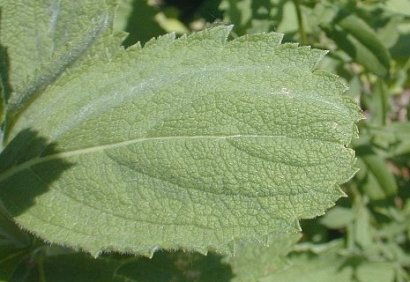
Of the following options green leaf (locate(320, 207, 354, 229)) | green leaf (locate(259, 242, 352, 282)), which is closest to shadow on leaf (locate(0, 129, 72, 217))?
green leaf (locate(259, 242, 352, 282))

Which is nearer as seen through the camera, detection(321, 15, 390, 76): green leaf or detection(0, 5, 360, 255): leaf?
detection(0, 5, 360, 255): leaf

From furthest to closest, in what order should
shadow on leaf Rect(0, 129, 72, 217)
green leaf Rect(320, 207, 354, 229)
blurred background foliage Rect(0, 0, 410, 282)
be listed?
green leaf Rect(320, 207, 354, 229) → blurred background foliage Rect(0, 0, 410, 282) → shadow on leaf Rect(0, 129, 72, 217)

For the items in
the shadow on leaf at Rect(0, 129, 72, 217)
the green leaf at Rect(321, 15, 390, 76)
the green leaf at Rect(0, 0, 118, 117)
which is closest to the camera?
the shadow on leaf at Rect(0, 129, 72, 217)

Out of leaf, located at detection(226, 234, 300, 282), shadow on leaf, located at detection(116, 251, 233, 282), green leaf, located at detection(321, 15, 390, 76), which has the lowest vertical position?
leaf, located at detection(226, 234, 300, 282)

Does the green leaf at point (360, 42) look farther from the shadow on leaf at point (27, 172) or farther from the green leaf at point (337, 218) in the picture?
the shadow on leaf at point (27, 172)

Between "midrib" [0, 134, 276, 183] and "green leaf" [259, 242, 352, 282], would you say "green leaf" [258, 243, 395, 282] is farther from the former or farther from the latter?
"midrib" [0, 134, 276, 183]

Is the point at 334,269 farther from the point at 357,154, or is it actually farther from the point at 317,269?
the point at 357,154

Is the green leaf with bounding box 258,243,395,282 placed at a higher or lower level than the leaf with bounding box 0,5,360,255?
lower

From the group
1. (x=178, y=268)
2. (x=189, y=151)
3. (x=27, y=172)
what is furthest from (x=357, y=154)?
(x=27, y=172)
